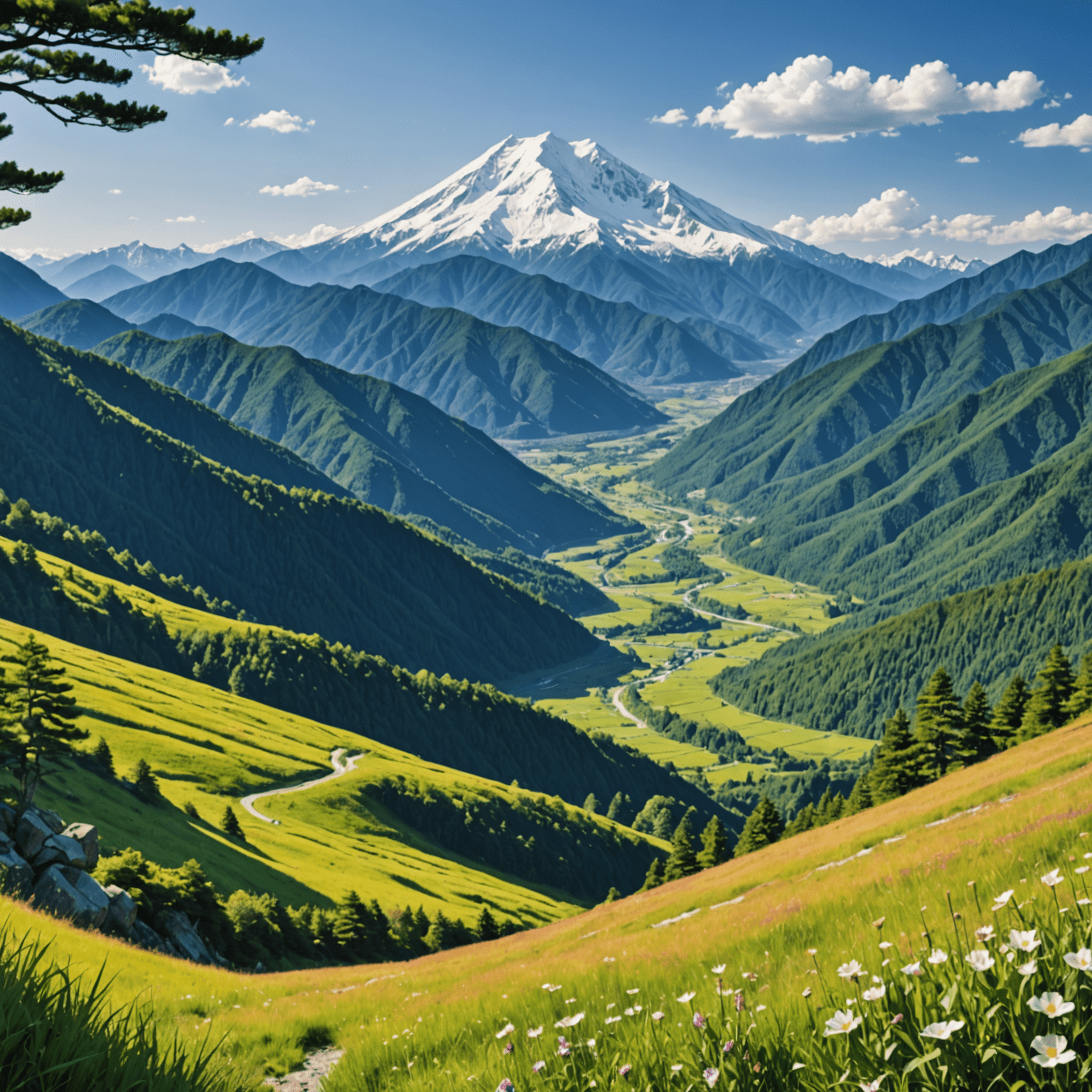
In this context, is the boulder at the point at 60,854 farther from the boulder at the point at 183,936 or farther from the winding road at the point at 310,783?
the winding road at the point at 310,783

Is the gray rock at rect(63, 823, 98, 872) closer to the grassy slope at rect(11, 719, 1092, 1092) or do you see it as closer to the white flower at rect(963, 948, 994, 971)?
the grassy slope at rect(11, 719, 1092, 1092)

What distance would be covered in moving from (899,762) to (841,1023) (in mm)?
94122

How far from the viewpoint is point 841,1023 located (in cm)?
448

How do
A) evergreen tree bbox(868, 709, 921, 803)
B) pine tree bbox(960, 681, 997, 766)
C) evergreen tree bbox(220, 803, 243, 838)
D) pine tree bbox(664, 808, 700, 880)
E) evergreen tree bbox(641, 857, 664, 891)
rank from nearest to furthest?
evergreen tree bbox(868, 709, 921, 803) → pine tree bbox(960, 681, 997, 766) → evergreen tree bbox(220, 803, 243, 838) → pine tree bbox(664, 808, 700, 880) → evergreen tree bbox(641, 857, 664, 891)

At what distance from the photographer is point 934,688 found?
88812mm

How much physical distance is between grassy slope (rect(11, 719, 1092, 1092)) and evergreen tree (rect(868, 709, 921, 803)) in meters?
62.8

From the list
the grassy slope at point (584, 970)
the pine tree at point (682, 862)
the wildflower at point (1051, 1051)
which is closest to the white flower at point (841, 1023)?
the wildflower at point (1051, 1051)

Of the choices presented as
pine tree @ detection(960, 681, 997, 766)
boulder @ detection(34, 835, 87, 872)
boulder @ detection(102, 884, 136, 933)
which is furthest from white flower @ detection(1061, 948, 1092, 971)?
pine tree @ detection(960, 681, 997, 766)

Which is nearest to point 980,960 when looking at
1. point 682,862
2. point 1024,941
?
point 1024,941

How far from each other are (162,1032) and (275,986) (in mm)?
15122

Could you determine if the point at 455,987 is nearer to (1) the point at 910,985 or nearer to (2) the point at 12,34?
(1) the point at 910,985

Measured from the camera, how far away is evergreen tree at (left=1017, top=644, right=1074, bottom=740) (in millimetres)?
87562

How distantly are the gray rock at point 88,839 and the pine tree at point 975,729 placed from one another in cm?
8125

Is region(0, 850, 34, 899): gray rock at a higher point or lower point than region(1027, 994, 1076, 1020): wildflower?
lower
